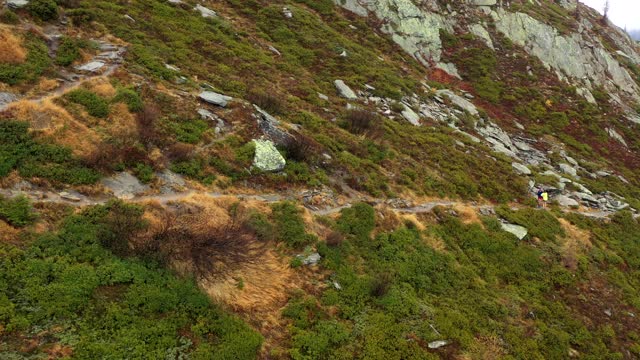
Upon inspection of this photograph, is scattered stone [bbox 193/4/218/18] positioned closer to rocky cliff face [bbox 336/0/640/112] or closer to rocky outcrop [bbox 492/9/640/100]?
rocky cliff face [bbox 336/0/640/112]

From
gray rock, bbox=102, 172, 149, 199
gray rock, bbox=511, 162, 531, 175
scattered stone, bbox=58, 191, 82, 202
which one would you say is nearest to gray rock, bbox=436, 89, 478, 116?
gray rock, bbox=511, 162, 531, 175

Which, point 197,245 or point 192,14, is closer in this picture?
point 197,245

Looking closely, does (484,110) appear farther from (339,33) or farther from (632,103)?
(632,103)

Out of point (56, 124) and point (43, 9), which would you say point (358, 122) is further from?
point (43, 9)

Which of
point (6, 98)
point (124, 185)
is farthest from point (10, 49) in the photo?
point (124, 185)

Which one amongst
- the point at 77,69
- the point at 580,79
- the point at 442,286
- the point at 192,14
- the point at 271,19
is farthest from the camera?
the point at 580,79

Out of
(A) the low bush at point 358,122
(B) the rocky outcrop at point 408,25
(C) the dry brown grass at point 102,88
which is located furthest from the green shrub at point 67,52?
(B) the rocky outcrop at point 408,25

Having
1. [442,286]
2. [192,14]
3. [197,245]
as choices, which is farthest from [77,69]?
[442,286]
